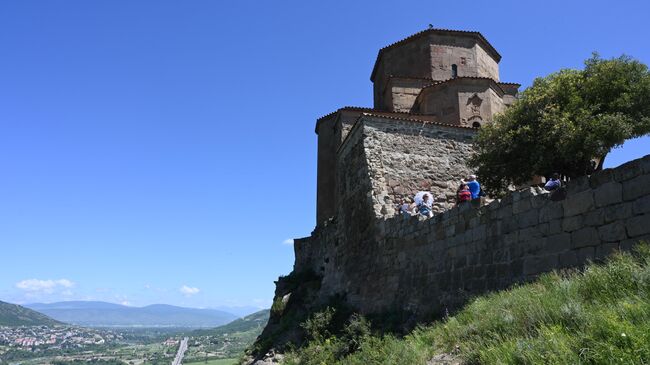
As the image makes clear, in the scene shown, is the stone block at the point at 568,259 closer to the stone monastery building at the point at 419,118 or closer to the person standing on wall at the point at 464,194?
the person standing on wall at the point at 464,194

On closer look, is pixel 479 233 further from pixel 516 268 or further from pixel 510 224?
pixel 516 268

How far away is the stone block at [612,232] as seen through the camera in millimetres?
6109

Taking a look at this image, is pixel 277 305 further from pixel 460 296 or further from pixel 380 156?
pixel 460 296

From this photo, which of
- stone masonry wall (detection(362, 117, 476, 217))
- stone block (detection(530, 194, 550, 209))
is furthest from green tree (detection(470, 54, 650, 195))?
stone block (detection(530, 194, 550, 209))

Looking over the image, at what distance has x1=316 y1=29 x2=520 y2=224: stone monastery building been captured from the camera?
1403cm

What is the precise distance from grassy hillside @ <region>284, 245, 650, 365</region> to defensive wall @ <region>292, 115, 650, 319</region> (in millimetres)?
700

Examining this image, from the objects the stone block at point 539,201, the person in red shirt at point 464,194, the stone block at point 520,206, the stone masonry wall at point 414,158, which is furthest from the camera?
the stone masonry wall at point 414,158

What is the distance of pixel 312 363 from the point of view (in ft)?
33.7

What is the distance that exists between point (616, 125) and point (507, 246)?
15.7 feet

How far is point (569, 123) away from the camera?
10.8 m

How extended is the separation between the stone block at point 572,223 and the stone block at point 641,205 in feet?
2.76

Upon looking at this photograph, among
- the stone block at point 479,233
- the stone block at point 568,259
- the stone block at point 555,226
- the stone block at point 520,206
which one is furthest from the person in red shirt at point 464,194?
the stone block at point 568,259

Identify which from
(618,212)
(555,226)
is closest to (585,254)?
(555,226)

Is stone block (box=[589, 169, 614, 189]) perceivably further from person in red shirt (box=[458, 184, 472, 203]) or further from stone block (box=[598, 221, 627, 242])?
person in red shirt (box=[458, 184, 472, 203])
